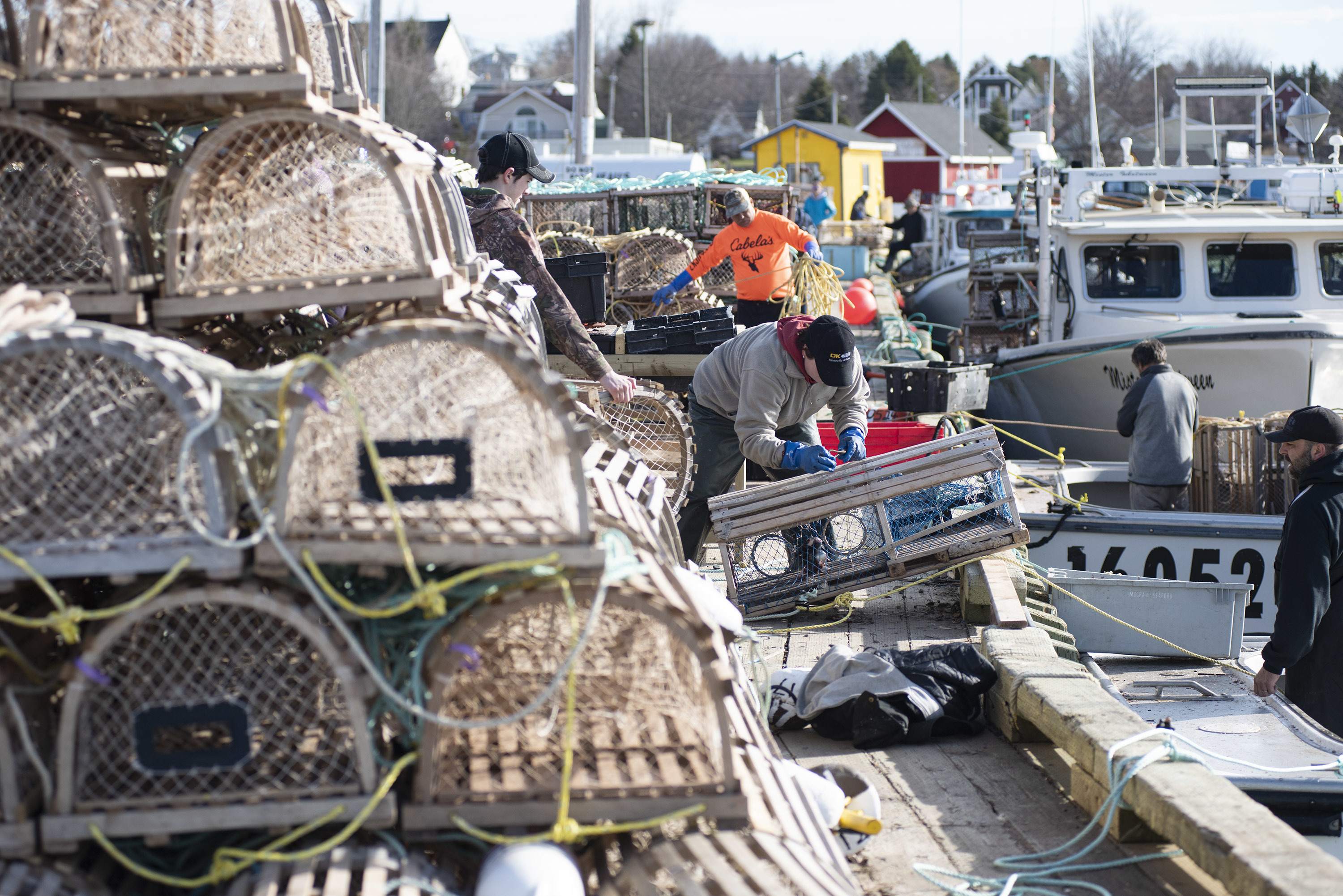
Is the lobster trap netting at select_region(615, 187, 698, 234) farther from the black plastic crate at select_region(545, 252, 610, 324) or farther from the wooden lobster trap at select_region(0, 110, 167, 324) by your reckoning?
the wooden lobster trap at select_region(0, 110, 167, 324)

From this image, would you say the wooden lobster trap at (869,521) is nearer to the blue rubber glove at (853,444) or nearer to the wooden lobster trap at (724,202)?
the blue rubber glove at (853,444)

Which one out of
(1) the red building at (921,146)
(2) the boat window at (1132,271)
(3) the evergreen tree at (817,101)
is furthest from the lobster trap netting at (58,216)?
(3) the evergreen tree at (817,101)

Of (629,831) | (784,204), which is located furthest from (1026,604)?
(784,204)

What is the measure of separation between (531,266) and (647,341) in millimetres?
2129

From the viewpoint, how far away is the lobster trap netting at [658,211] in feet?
35.2

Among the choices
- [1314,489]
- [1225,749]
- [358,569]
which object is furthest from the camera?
[1314,489]

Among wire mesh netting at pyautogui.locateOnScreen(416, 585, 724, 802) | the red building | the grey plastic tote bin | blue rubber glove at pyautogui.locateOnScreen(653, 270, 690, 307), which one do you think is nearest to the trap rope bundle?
the grey plastic tote bin

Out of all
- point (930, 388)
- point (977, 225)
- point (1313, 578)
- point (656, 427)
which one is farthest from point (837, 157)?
point (1313, 578)

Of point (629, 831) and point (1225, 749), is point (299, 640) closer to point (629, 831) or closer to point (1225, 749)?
point (629, 831)

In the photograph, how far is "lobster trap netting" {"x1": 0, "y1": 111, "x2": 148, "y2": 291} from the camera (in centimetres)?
271

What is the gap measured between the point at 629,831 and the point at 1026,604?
326 cm

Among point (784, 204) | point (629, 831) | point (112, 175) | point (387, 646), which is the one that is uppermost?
point (784, 204)

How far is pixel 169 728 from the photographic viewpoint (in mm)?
2578

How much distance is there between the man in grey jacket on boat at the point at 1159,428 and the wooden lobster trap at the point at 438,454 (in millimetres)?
6162
